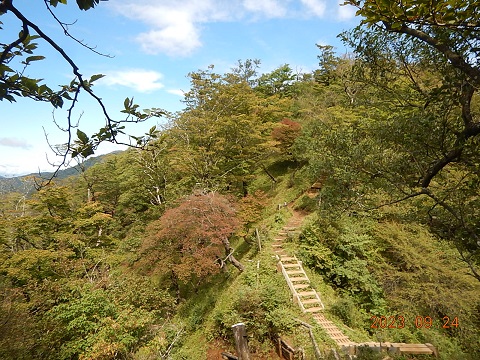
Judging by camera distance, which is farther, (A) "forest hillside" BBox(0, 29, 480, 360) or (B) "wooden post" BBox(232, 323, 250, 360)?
(B) "wooden post" BBox(232, 323, 250, 360)

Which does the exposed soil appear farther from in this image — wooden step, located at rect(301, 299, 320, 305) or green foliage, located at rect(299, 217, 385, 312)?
green foliage, located at rect(299, 217, 385, 312)

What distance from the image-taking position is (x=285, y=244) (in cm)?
1116

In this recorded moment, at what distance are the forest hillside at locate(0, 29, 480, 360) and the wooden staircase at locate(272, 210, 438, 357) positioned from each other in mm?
282

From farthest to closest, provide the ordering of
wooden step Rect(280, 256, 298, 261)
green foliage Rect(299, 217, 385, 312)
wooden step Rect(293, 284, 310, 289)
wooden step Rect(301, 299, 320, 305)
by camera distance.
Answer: wooden step Rect(280, 256, 298, 261) → wooden step Rect(293, 284, 310, 289) → green foliage Rect(299, 217, 385, 312) → wooden step Rect(301, 299, 320, 305)

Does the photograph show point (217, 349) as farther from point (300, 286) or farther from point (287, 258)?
point (287, 258)

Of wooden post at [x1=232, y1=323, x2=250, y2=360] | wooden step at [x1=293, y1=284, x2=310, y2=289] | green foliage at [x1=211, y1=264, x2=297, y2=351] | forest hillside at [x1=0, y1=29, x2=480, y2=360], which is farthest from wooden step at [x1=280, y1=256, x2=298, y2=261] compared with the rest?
wooden post at [x1=232, y1=323, x2=250, y2=360]

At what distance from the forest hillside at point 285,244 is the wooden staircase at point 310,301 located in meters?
0.28

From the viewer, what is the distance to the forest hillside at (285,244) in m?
3.43

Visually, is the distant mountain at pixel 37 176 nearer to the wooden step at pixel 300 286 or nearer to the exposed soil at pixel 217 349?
the exposed soil at pixel 217 349

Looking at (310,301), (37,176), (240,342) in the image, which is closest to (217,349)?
(310,301)

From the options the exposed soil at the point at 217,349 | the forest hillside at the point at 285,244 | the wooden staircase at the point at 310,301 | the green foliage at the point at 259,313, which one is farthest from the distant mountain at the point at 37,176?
the wooden staircase at the point at 310,301

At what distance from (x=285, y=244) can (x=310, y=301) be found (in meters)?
3.05

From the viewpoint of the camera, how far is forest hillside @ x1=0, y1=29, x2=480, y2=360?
3.43 meters

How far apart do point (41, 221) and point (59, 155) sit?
41.0 feet
